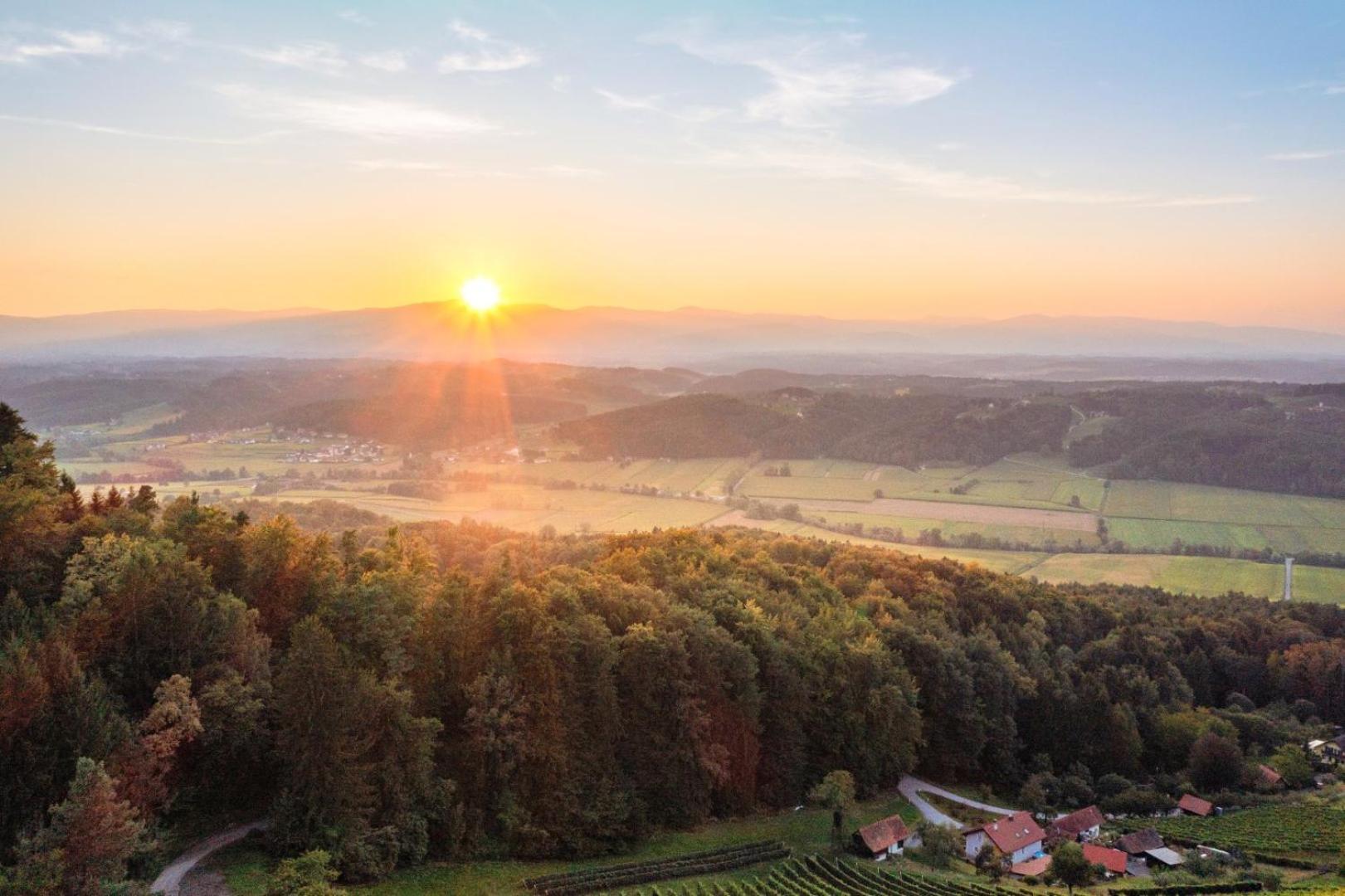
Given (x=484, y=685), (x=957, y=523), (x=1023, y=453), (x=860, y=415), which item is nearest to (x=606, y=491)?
(x=957, y=523)

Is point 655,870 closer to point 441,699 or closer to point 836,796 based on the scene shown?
point 836,796

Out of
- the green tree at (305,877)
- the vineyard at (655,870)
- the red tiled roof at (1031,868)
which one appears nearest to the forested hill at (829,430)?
the red tiled roof at (1031,868)

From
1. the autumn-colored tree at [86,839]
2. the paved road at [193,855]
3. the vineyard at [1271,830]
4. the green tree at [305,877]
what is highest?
the autumn-colored tree at [86,839]

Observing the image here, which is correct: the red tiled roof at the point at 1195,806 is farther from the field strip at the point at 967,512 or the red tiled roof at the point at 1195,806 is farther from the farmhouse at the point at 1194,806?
the field strip at the point at 967,512

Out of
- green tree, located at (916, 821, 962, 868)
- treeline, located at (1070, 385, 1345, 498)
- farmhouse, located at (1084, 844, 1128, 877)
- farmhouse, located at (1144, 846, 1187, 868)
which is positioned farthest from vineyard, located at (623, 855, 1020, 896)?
treeline, located at (1070, 385, 1345, 498)

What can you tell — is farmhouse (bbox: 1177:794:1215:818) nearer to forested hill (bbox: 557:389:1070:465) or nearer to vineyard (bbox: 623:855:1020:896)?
vineyard (bbox: 623:855:1020:896)

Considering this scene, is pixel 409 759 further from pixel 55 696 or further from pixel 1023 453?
pixel 1023 453
